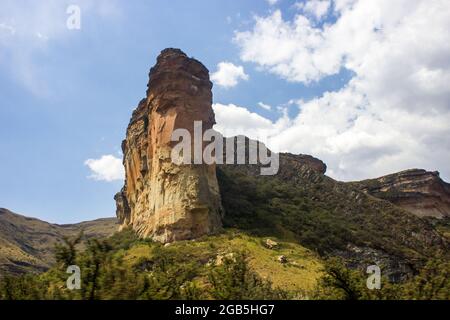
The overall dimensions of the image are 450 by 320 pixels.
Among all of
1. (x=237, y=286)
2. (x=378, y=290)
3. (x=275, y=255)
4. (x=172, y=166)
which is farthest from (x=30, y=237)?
(x=378, y=290)

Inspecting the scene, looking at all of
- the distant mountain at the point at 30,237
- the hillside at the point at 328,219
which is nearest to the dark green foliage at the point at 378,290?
the hillside at the point at 328,219

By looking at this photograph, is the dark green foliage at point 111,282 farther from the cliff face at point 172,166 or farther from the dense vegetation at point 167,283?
the cliff face at point 172,166

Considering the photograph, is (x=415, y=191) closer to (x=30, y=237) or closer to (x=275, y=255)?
(x=275, y=255)

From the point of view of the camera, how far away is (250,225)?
52469 millimetres

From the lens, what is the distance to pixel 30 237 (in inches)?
4764

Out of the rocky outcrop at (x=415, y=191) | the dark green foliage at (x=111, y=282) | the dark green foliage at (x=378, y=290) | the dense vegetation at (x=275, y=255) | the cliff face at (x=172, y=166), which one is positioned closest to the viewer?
the dark green foliage at (x=111, y=282)

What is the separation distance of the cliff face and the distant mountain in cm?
3014

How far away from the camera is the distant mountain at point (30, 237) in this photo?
78812 mm

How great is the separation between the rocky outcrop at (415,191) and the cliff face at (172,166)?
56.6 m

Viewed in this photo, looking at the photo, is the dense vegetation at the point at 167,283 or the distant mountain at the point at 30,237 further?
the distant mountain at the point at 30,237

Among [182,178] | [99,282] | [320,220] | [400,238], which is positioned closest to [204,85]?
[182,178]

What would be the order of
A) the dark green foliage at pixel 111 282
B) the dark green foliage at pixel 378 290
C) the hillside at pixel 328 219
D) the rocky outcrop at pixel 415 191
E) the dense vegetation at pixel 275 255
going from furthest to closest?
1. the rocky outcrop at pixel 415 191
2. the hillside at pixel 328 219
3. the dark green foliage at pixel 378 290
4. the dense vegetation at pixel 275 255
5. the dark green foliage at pixel 111 282

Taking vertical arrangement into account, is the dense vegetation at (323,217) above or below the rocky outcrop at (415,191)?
below
